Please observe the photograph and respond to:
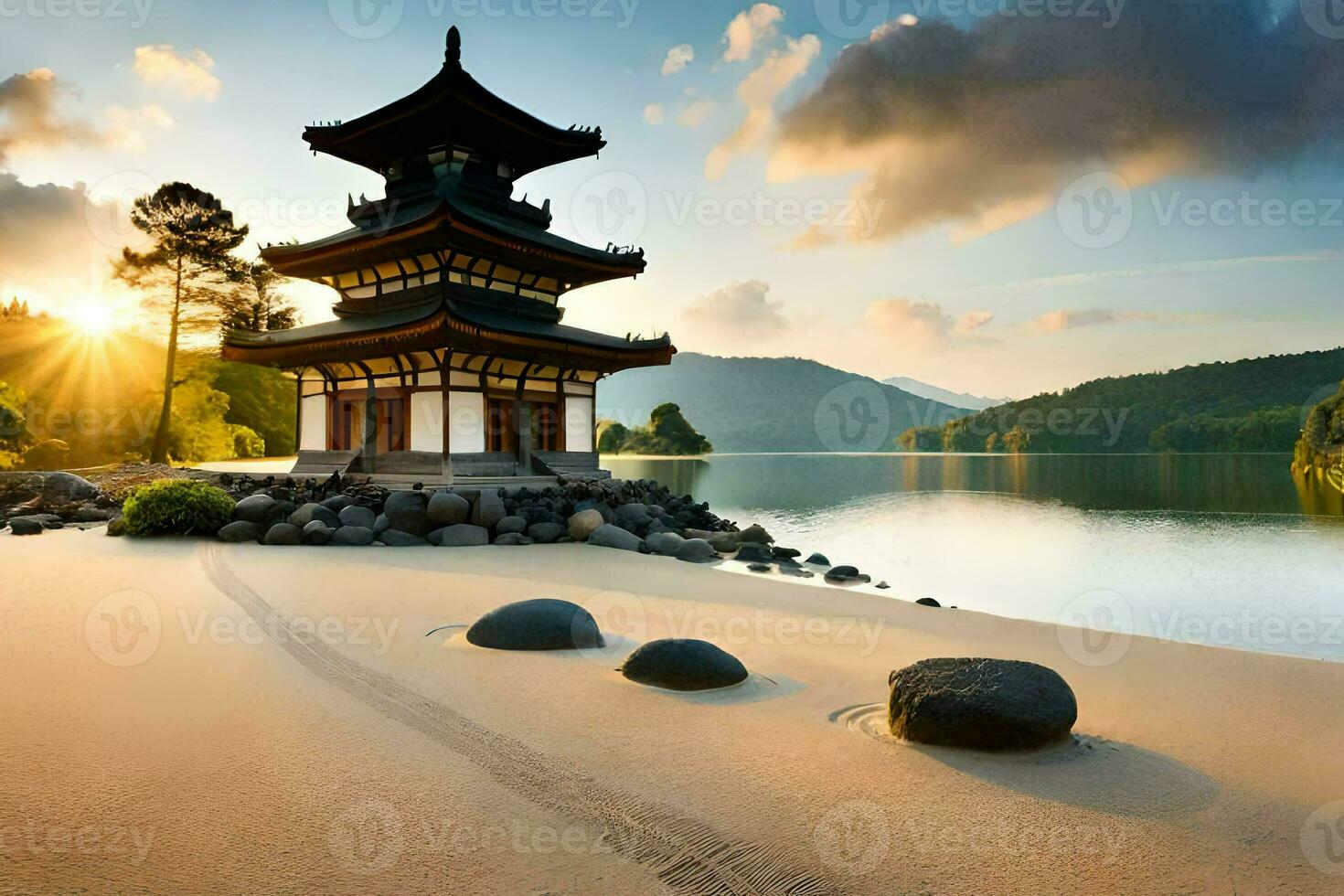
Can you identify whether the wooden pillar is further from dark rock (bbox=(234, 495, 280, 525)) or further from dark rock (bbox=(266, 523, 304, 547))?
dark rock (bbox=(266, 523, 304, 547))

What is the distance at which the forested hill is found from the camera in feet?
230

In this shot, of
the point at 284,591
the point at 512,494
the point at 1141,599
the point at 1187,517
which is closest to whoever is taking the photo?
the point at 284,591

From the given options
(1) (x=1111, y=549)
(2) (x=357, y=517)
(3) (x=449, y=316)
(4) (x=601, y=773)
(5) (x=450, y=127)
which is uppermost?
(5) (x=450, y=127)

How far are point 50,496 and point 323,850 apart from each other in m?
21.8

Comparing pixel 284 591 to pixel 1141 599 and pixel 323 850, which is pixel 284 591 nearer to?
pixel 323 850

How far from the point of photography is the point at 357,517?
15.2m

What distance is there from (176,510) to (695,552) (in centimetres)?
1084

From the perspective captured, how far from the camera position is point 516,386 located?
2106 cm

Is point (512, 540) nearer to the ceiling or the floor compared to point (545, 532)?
nearer to the floor

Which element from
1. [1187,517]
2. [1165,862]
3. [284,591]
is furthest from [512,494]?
[1187,517]

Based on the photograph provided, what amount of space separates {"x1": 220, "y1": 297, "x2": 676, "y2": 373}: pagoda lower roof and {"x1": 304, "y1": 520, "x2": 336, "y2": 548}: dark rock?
567cm

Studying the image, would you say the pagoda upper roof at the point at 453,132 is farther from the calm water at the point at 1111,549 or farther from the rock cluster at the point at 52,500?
the calm water at the point at 1111,549

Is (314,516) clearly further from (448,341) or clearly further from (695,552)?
(695,552)

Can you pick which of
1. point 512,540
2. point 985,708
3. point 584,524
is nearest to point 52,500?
point 512,540
